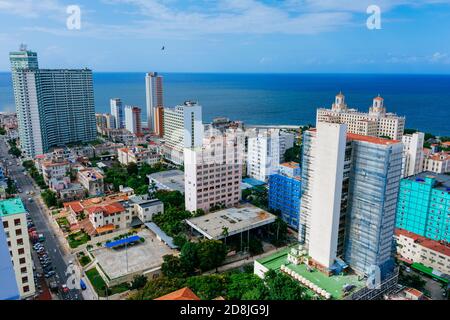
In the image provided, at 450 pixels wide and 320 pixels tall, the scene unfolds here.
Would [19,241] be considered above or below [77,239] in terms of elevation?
above

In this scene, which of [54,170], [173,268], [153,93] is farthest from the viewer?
[153,93]

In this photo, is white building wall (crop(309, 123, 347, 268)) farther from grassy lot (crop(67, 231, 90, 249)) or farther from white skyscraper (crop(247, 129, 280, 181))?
grassy lot (crop(67, 231, 90, 249))

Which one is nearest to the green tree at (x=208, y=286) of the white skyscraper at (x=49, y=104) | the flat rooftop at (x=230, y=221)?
the flat rooftop at (x=230, y=221)

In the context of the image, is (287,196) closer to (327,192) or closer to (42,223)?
(327,192)

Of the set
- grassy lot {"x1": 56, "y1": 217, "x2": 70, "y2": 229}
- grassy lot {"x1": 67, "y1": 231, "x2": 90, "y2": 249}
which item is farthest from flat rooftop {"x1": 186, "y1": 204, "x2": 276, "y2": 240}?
grassy lot {"x1": 56, "y1": 217, "x2": 70, "y2": 229}

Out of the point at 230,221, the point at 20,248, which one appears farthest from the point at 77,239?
the point at 230,221

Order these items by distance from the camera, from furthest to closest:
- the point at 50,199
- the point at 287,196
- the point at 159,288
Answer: the point at 50,199 < the point at 287,196 < the point at 159,288
